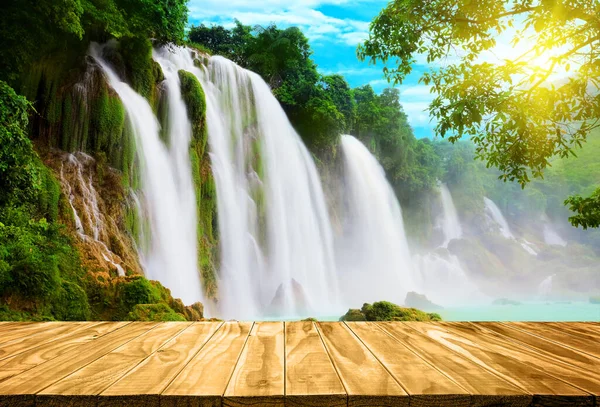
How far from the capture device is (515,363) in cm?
158

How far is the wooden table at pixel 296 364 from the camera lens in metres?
1.22

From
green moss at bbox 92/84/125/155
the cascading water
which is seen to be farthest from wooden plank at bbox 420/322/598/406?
the cascading water

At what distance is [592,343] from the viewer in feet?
6.47

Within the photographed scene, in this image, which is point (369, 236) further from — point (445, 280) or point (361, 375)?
point (361, 375)

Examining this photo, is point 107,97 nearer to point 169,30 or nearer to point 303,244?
point 169,30

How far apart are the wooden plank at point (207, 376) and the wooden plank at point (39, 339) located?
0.63 meters

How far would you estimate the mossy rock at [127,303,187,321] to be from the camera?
6.95 m

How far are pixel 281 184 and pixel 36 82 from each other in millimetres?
8325

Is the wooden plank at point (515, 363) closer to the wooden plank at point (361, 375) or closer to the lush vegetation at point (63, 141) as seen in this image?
the wooden plank at point (361, 375)

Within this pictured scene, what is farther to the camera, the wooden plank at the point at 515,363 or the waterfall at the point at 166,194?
the waterfall at the point at 166,194

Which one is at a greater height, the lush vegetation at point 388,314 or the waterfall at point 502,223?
the waterfall at point 502,223

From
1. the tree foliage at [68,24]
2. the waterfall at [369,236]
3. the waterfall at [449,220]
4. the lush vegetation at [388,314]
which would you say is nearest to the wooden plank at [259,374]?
the lush vegetation at [388,314]

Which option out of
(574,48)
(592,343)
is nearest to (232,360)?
(592,343)

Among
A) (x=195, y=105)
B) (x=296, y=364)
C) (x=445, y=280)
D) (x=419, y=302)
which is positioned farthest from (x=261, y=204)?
(x=445, y=280)
